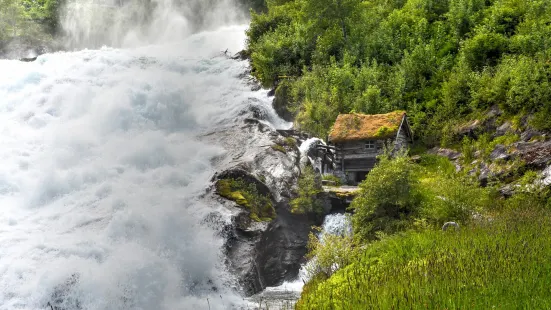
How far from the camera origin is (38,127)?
26141 mm

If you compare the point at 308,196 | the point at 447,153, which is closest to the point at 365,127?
the point at 447,153

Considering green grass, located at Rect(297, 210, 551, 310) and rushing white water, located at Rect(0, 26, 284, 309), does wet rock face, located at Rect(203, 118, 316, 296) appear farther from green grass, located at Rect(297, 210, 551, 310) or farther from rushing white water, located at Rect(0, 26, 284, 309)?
green grass, located at Rect(297, 210, 551, 310)

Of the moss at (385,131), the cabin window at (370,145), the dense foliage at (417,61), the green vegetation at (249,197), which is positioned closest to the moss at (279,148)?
the green vegetation at (249,197)

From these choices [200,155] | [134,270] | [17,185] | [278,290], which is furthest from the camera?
[200,155]

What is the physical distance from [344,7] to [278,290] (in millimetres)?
26133

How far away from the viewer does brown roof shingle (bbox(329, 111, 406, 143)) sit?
23.2 metres

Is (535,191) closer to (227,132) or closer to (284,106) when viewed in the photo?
(227,132)

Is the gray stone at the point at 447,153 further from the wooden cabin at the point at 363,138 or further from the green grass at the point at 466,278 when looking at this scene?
the green grass at the point at 466,278

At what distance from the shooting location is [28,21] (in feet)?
178

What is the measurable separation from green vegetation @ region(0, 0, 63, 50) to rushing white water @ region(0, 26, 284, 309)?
16657mm

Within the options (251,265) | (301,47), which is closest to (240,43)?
(301,47)

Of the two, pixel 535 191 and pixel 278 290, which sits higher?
pixel 535 191

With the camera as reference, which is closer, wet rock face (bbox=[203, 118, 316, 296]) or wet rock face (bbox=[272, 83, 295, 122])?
wet rock face (bbox=[203, 118, 316, 296])

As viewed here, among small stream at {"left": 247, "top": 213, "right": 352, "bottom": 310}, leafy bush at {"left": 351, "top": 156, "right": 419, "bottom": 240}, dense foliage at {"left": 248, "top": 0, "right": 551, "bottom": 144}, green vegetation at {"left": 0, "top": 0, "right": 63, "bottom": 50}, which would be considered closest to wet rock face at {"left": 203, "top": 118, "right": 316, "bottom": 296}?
small stream at {"left": 247, "top": 213, "right": 352, "bottom": 310}
